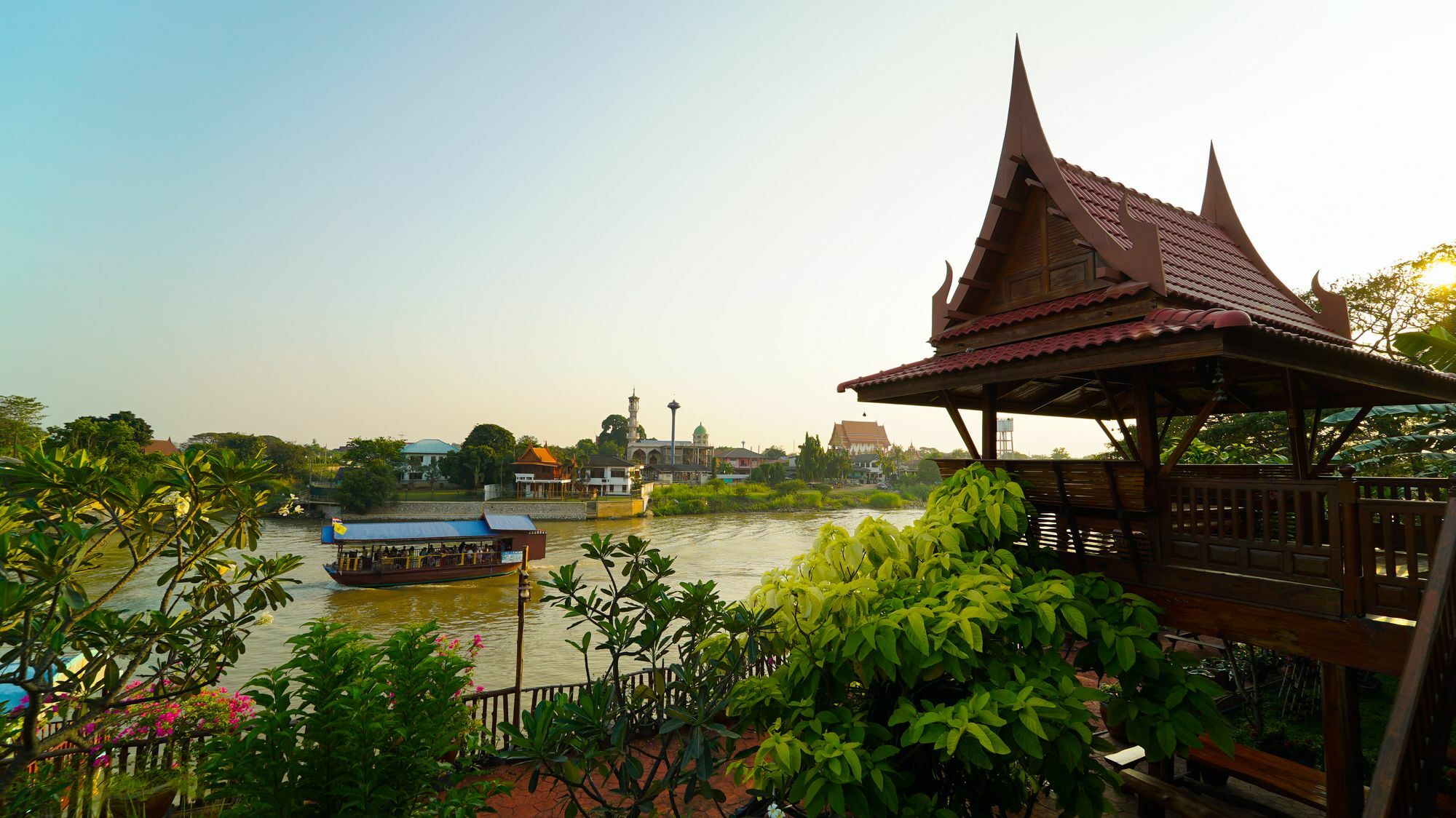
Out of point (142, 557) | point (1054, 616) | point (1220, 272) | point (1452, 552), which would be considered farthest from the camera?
point (1220, 272)

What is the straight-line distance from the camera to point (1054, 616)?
13.4 ft

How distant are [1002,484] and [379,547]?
1093 inches

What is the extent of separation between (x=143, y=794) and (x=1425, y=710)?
27.2 feet

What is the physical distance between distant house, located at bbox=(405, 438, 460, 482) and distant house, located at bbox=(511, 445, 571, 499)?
1917 cm

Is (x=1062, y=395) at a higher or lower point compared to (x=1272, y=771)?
higher

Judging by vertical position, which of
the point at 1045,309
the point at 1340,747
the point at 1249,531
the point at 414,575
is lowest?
the point at 414,575

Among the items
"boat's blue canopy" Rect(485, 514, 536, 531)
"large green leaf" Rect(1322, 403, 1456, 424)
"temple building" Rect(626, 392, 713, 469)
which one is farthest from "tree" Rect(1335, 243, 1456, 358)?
"temple building" Rect(626, 392, 713, 469)

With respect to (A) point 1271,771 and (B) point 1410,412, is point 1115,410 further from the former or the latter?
(B) point 1410,412

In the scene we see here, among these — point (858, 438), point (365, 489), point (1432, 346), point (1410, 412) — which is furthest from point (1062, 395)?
point (858, 438)

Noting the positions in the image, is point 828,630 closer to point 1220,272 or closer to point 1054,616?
point 1054,616

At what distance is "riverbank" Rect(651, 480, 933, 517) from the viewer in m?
57.4

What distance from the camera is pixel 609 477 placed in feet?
215

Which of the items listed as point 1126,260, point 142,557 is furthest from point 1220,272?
point 142,557

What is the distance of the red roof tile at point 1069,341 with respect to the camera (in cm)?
399
